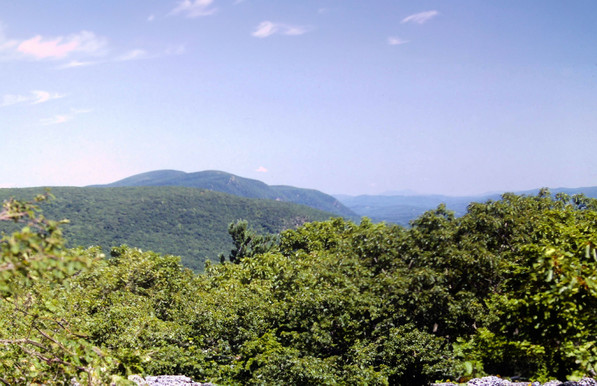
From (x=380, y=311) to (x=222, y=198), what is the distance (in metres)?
179

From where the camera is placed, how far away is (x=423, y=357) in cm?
1213

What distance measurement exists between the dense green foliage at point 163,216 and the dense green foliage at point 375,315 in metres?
108

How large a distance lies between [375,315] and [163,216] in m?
160

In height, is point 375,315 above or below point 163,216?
above

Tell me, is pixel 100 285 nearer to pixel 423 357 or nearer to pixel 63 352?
pixel 423 357

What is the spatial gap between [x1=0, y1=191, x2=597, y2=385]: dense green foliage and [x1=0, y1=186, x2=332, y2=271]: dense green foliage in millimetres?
107871

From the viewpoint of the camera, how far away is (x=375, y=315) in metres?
13.7

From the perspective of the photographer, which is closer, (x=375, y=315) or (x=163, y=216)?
(x=375, y=315)

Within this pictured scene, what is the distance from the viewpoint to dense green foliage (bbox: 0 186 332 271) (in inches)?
5379

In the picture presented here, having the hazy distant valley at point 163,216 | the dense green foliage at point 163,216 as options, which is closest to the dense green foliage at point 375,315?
the dense green foliage at point 163,216

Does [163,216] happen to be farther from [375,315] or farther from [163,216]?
[375,315]

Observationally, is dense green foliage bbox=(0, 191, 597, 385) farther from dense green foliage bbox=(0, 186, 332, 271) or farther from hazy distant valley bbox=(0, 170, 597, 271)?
hazy distant valley bbox=(0, 170, 597, 271)

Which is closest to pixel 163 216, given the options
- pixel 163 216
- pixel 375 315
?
pixel 163 216

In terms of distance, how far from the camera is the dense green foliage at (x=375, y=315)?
830cm
